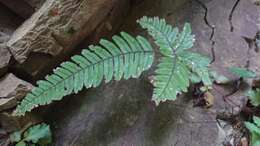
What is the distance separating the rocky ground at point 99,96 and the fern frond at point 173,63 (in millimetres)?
307

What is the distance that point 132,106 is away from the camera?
1.88 meters

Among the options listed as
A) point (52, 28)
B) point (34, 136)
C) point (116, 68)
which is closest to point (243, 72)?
point (116, 68)

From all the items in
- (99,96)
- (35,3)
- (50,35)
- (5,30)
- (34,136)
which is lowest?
(34,136)

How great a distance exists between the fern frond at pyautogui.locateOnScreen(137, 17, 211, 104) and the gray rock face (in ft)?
0.96

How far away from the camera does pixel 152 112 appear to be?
6.03ft

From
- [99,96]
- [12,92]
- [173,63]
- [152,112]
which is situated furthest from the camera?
[99,96]

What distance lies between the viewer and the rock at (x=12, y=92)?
67.5 inches

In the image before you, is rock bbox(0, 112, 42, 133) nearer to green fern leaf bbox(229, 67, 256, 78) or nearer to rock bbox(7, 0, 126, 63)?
rock bbox(7, 0, 126, 63)

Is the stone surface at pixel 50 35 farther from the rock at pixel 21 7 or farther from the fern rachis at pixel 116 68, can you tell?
the fern rachis at pixel 116 68

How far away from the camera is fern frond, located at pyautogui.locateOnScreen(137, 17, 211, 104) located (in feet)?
4.94

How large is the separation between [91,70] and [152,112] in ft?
1.44

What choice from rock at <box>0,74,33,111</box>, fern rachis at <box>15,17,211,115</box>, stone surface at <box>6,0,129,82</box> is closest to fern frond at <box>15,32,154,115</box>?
fern rachis at <box>15,17,211,115</box>

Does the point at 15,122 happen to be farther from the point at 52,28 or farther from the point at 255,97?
the point at 255,97

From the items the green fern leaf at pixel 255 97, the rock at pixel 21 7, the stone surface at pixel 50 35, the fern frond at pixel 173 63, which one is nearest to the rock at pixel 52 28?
the stone surface at pixel 50 35
